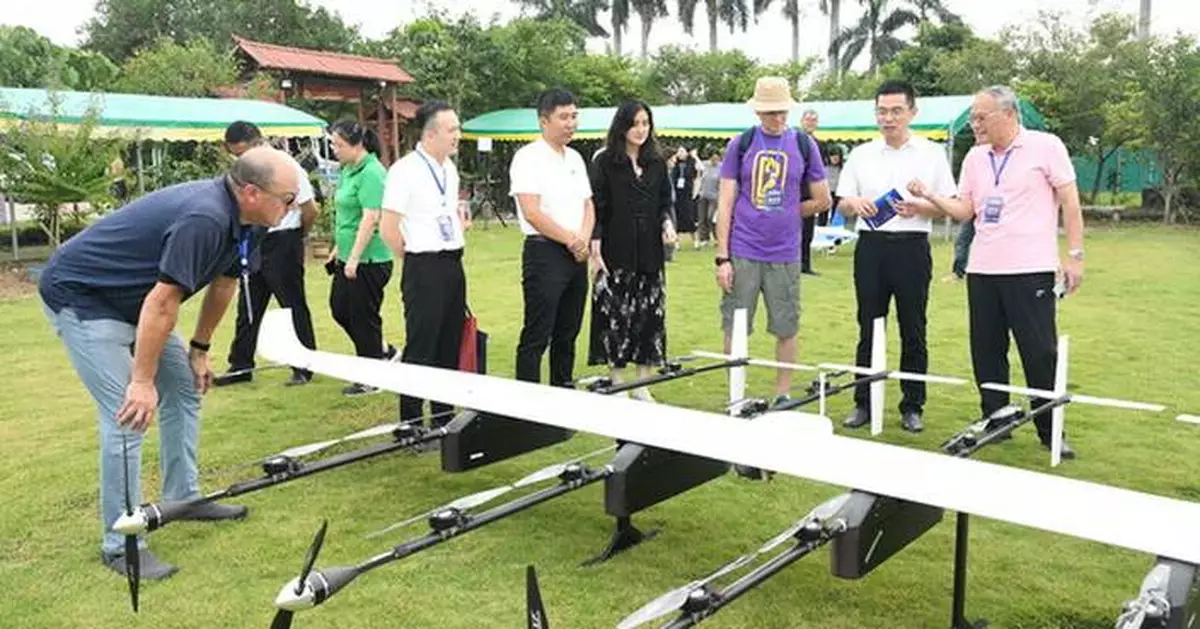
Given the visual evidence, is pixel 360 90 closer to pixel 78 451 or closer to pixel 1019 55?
pixel 1019 55

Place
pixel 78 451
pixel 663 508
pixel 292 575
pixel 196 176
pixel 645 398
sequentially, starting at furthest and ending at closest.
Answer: pixel 196 176 → pixel 645 398 → pixel 78 451 → pixel 663 508 → pixel 292 575

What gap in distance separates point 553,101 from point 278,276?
250cm

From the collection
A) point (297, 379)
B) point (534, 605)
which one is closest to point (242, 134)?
point (297, 379)

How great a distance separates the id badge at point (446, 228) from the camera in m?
5.05

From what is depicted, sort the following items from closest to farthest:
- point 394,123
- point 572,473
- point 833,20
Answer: point 572,473 → point 394,123 → point 833,20

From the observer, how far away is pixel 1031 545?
393 centimetres

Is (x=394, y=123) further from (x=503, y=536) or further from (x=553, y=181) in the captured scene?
(x=503, y=536)

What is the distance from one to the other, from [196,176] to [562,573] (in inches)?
608

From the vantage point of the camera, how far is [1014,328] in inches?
200

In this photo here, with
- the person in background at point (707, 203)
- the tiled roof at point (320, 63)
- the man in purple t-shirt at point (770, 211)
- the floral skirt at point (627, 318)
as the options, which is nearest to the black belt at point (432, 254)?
the floral skirt at point (627, 318)

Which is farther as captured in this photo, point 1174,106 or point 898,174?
point 1174,106

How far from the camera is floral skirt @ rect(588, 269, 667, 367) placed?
5.76 meters

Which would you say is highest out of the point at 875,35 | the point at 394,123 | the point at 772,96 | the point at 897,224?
the point at 875,35

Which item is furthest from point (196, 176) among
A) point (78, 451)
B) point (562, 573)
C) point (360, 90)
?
Answer: point (562, 573)
